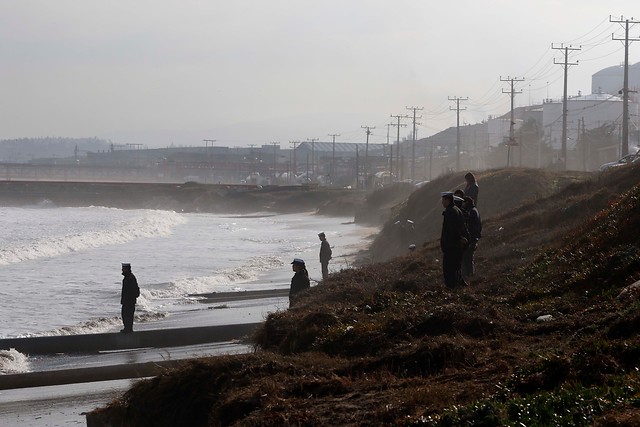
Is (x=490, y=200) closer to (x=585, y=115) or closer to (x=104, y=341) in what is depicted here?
(x=104, y=341)

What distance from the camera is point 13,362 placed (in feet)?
54.5

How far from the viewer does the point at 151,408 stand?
9.97 m

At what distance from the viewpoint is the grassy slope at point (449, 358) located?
7.12 m

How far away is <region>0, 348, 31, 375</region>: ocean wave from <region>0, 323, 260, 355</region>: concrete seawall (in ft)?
1.38

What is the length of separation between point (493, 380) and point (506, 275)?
7810 millimetres

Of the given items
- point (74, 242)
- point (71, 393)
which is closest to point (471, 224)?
point (71, 393)

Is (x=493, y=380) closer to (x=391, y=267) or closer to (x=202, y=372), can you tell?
(x=202, y=372)

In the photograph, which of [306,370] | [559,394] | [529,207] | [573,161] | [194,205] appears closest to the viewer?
[559,394]

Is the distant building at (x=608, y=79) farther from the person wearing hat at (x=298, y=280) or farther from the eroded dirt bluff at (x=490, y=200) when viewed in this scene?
the person wearing hat at (x=298, y=280)

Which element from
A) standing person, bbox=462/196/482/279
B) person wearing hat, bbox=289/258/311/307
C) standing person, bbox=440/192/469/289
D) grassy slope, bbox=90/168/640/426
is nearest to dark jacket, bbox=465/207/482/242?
standing person, bbox=462/196/482/279

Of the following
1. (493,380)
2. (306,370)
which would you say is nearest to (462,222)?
(306,370)

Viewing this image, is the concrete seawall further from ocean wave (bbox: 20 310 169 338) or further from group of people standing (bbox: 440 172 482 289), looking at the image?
group of people standing (bbox: 440 172 482 289)

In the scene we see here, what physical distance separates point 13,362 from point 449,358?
9.75 m

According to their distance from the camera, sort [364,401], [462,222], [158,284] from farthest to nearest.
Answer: [158,284], [462,222], [364,401]
